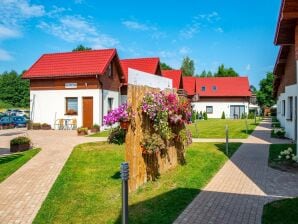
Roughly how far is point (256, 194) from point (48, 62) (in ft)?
79.0

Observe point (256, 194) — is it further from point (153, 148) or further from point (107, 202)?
point (107, 202)

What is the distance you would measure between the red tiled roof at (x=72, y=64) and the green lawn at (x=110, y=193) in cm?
1446

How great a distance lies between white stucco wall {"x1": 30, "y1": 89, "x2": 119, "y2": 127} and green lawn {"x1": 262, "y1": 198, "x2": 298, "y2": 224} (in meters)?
19.7

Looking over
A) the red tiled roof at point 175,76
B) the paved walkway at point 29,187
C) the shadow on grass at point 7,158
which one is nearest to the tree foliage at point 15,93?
the red tiled roof at point 175,76

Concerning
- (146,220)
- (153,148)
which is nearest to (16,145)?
(153,148)

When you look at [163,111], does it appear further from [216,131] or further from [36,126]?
[36,126]

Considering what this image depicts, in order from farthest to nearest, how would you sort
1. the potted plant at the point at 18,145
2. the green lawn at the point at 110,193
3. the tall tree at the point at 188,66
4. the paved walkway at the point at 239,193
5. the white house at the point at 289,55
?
the tall tree at the point at 188,66 → the potted plant at the point at 18,145 → the white house at the point at 289,55 → the green lawn at the point at 110,193 → the paved walkway at the point at 239,193

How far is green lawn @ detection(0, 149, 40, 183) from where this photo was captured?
9.91 m

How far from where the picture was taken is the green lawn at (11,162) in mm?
9906

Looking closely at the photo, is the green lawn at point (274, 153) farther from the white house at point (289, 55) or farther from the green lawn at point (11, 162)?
the green lawn at point (11, 162)

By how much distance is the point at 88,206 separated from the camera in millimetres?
6641

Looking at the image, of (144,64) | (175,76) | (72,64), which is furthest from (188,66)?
(72,64)

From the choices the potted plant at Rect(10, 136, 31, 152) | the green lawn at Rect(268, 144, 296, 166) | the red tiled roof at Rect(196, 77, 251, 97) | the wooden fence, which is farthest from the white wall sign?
the red tiled roof at Rect(196, 77, 251, 97)

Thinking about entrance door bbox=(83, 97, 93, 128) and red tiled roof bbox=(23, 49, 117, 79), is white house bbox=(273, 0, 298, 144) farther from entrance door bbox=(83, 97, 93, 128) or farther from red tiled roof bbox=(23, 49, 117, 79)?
entrance door bbox=(83, 97, 93, 128)
